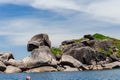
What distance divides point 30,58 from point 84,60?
75.4ft

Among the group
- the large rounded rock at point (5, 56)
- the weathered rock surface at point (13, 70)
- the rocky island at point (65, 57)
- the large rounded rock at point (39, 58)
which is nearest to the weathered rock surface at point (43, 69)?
the rocky island at point (65, 57)

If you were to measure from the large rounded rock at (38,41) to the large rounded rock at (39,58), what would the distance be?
260 inches

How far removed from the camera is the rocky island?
113438mm

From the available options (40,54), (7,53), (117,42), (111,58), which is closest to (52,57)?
(40,54)

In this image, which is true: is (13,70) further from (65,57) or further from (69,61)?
(69,61)

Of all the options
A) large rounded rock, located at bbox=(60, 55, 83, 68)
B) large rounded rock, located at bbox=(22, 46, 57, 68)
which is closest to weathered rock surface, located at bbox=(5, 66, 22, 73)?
large rounded rock, located at bbox=(22, 46, 57, 68)

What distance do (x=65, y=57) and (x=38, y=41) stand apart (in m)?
13.3

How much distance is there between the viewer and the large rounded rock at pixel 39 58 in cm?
11144

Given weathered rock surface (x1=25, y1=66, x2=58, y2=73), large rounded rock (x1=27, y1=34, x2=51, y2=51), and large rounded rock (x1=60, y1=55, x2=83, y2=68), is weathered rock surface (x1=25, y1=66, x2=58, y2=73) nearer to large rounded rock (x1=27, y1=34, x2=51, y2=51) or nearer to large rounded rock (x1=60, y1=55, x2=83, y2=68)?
large rounded rock (x1=60, y1=55, x2=83, y2=68)

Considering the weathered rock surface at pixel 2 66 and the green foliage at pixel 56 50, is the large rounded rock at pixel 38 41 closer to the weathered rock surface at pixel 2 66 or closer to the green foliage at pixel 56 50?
the green foliage at pixel 56 50

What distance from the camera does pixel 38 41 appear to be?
12481 cm

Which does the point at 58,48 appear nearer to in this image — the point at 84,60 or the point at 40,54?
the point at 84,60

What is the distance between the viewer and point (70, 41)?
484ft

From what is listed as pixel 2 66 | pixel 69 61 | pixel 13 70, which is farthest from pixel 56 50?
pixel 2 66
